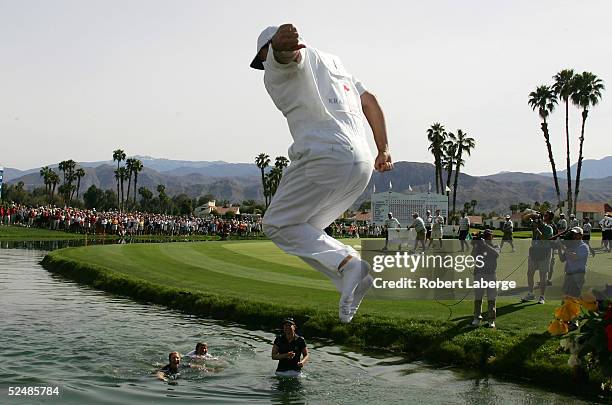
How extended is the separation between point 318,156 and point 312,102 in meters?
0.39

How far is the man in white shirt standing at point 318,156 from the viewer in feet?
15.9

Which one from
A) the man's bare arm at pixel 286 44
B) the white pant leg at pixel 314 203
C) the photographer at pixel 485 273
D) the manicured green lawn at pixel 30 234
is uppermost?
the man's bare arm at pixel 286 44

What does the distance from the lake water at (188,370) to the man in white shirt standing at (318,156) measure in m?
5.93

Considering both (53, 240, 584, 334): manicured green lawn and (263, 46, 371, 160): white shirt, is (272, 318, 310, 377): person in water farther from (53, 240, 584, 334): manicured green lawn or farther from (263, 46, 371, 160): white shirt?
(263, 46, 371, 160): white shirt

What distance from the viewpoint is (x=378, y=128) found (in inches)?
215

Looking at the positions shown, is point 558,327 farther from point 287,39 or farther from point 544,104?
point 544,104

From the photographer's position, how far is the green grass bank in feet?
42.2

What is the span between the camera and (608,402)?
11.0m

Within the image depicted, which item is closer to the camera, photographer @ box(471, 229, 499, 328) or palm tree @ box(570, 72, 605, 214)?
photographer @ box(471, 229, 499, 328)

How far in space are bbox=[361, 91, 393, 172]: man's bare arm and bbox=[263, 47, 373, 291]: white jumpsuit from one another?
15 cm

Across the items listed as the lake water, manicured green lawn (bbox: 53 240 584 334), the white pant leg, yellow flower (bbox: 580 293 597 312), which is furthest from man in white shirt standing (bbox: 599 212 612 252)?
the white pant leg

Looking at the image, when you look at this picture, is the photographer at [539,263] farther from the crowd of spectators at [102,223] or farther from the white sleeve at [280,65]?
the crowd of spectators at [102,223]

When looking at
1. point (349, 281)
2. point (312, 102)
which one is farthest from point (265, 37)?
point (349, 281)

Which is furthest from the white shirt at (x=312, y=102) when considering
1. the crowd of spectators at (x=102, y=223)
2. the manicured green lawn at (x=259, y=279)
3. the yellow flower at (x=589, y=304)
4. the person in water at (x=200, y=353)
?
the crowd of spectators at (x=102, y=223)
